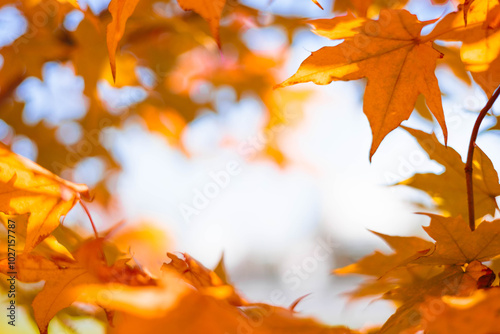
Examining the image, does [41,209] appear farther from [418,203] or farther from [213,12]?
[418,203]

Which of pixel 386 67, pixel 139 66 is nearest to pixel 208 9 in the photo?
pixel 386 67

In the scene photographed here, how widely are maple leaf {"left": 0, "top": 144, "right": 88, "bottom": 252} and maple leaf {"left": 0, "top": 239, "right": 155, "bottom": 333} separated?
0.04 m

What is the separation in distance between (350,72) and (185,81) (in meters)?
1.27

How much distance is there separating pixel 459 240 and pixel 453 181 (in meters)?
0.18

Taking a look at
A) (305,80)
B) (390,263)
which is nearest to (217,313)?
(305,80)

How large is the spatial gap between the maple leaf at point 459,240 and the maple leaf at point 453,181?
0.48 feet

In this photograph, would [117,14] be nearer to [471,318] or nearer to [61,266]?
[61,266]

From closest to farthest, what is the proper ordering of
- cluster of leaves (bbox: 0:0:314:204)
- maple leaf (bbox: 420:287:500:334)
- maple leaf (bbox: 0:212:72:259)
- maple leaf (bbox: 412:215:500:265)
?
maple leaf (bbox: 420:287:500:334)
maple leaf (bbox: 412:215:500:265)
maple leaf (bbox: 0:212:72:259)
cluster of leaves (bbox: 0:0:314:204)

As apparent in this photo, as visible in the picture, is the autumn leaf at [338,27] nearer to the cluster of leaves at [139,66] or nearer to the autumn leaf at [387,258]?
the cluster of leaves at [139,66]

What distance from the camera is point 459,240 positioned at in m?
0.54

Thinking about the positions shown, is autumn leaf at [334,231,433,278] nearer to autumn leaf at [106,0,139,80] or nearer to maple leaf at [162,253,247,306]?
maple leaf at [162,253,247,306]

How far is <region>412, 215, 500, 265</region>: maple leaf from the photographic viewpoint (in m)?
0.53

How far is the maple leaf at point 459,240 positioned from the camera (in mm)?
529

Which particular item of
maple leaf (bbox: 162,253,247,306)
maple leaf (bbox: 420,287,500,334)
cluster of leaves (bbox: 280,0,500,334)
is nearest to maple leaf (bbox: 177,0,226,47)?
cluster of leaves (bbox: 280,0,500,334)
